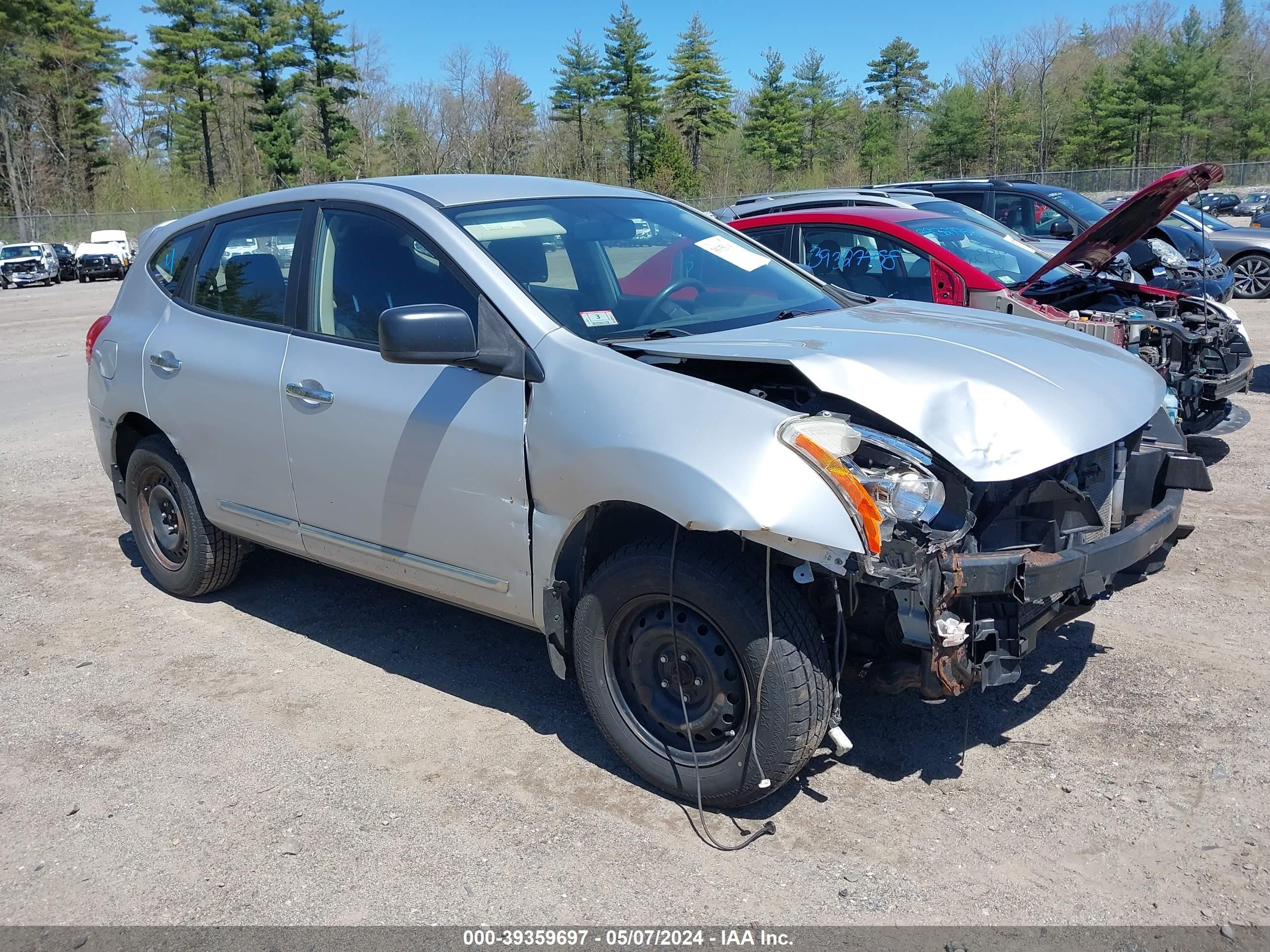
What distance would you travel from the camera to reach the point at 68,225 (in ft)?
180

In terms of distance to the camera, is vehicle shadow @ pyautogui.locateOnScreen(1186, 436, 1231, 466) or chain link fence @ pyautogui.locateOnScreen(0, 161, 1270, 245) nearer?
vehicle shadow @ pyautogui.locateOnScreen(1186, 436, 1231, 466)

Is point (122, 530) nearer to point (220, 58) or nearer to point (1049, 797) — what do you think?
point (1049, 797)

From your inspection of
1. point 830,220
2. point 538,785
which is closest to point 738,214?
point 830,220

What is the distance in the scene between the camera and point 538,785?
3.56m

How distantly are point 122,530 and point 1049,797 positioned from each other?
5.70 m

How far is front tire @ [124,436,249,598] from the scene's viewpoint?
16.7 feet

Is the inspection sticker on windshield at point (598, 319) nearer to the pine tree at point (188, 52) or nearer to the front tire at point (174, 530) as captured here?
the front tire at point (174, 530)

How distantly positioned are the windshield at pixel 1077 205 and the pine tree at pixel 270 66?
51.7 meters

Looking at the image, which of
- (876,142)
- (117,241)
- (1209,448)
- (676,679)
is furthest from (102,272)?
(876,142)

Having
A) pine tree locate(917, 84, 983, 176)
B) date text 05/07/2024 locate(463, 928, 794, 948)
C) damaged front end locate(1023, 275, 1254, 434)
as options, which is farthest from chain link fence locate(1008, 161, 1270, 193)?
date text 05/07/2024 locate(463, 928, 794, 948)

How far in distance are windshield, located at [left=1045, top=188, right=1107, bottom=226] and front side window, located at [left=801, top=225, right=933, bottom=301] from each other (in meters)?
7.02

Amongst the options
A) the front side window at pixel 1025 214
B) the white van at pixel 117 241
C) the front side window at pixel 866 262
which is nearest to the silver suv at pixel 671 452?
the front side window at pixel 866 262

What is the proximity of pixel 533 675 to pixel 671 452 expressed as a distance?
1.70m

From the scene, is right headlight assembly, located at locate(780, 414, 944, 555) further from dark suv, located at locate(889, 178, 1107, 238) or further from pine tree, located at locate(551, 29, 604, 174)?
pine tree, located at locate(551, 29, 604, 174)
